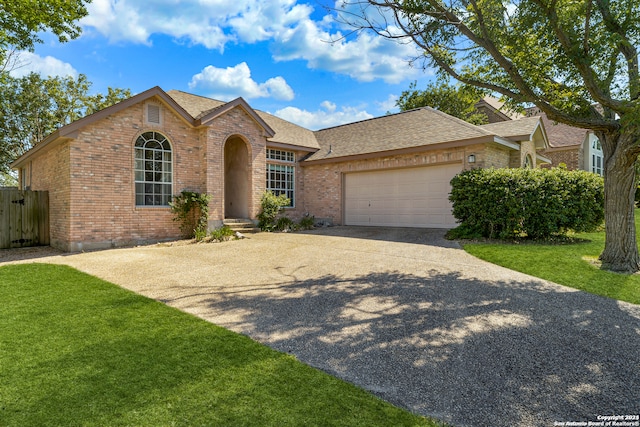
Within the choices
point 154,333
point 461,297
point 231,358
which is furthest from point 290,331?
point 461,297

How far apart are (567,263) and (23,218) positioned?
15.8 m

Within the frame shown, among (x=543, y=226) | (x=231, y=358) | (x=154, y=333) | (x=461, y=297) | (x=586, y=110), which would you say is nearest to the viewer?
(x=231, y=358)

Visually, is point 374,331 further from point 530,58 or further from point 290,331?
point 530,58

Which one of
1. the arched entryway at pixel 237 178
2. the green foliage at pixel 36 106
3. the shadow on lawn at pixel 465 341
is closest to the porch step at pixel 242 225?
the arched entryway at pixel 237 178

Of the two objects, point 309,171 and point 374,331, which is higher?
point 309,171

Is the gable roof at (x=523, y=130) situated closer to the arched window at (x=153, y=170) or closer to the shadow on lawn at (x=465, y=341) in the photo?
the shadow on lawn at (x=465, y=341)

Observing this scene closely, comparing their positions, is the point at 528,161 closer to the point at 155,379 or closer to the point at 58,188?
the point at 155,379

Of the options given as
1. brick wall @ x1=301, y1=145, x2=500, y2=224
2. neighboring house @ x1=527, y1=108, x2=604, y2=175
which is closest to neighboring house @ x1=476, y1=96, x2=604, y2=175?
neighboring house @ x1=527, y1=108, x2=604, y2=175

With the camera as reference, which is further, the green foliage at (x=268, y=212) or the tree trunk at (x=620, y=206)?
the green foliage at (x=268, y=212)

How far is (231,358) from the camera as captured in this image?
320cm

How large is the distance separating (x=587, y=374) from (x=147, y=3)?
12.2 metres

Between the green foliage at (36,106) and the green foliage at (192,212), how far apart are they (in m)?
19.6

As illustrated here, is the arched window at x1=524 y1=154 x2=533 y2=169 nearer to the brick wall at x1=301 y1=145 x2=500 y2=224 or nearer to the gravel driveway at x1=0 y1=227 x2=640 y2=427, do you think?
the brick wall at x1=301 y1=145 x2=500 y2=224

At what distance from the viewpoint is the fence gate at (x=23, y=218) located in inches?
427
